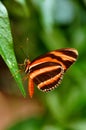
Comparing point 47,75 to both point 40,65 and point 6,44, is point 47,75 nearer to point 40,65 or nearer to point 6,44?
point 40,65

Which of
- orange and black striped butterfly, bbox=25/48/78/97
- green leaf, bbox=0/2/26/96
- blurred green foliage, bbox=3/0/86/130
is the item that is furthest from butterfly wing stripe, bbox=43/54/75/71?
Answer: blurred green foliage, bbox=3/0/86/130

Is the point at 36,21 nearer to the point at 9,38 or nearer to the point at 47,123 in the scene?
the point at 47,123

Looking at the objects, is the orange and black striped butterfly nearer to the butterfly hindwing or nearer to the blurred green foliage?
the butterfly hindwing

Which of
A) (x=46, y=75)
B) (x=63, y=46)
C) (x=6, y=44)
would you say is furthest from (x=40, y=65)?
(x=63, y=46)

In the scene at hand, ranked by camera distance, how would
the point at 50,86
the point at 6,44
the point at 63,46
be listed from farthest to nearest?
the point at 63,46 → the point at 50,86 → the point at 6,44

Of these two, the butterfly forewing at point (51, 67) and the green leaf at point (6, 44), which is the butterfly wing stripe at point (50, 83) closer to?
the butterfly forewing at point (51, 67)

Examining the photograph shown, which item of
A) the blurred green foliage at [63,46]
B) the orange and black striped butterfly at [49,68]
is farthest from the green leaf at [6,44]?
the blurred green foliage at [63,46]

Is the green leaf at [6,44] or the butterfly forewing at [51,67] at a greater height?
the green leaf at [6,44]
